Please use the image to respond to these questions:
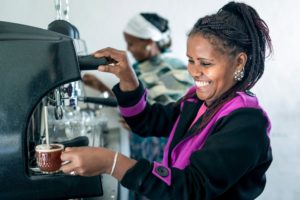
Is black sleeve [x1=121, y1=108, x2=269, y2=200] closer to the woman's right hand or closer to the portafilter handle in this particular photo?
the portafilter handle

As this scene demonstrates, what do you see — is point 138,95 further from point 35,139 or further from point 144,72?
point 144,72

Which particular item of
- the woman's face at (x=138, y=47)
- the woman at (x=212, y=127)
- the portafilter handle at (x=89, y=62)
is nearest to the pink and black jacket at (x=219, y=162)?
the woman at (x=212, y=127)

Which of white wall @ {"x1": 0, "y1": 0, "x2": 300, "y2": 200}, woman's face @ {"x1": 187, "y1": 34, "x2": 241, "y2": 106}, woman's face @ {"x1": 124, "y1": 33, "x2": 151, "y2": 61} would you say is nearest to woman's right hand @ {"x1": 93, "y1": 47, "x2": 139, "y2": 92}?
woman's face @ {"x1": 187, "y1": 34, "x2": 241, "y2": 106}

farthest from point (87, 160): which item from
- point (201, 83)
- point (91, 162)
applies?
point (201, 83)

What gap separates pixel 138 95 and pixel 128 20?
98cm

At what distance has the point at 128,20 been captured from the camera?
6.15ft

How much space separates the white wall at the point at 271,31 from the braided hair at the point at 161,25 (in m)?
0.15

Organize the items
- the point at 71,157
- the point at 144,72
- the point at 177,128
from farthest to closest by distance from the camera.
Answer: the point at 144,72 < the point at 177,128 < the point at 71,157

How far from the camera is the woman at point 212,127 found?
2.11 feet

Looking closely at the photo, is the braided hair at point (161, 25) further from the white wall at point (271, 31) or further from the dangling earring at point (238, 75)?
the dangling earring at point (238, 75)

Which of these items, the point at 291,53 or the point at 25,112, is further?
the point at 291,53

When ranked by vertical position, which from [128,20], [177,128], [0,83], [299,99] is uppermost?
[128,20]

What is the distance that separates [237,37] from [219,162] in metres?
0.28

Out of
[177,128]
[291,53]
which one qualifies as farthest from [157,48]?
[177,128]
